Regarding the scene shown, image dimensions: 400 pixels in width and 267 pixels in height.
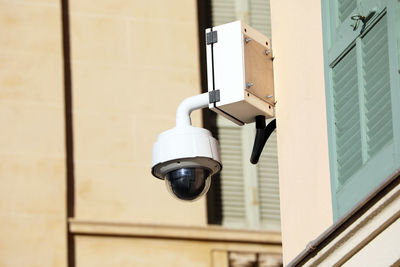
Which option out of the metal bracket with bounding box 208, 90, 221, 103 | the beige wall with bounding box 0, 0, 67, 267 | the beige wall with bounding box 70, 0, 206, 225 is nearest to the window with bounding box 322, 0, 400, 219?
the metal bracket with bounding box 208, 90, 221, 103

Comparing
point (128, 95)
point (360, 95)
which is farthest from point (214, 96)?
point (128, 95)

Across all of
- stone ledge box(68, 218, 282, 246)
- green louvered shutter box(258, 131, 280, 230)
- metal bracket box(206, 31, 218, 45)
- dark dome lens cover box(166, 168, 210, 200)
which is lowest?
dark dome lens cover box(166, 168, 210, 200)

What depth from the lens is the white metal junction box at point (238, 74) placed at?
859 cm

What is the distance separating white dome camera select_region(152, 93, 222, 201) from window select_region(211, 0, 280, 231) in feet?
25.0

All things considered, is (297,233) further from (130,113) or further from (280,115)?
(130,113)

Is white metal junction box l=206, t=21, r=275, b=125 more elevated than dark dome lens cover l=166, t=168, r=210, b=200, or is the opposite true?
white metal junction box l=206, t=21, r=275, b=125

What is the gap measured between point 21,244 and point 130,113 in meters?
1.69

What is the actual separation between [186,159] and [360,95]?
0.96 meters

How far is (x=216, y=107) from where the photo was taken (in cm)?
862

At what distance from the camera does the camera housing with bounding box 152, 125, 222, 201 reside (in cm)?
859

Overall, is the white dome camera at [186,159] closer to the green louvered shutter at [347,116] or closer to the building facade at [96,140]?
the green louvered shutter at [347,116]

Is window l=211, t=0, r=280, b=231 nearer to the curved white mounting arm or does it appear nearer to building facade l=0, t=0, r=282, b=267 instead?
building facade l=0, t=0, r=282, b=267

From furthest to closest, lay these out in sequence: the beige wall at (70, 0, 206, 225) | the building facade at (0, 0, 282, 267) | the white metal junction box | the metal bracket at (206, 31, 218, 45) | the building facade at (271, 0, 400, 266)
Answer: the beige wall at (70, 0, 206, 225)
the building facade at (0, 0, 282, 267)
the metal bracket at (206, 31, 218, 45)
the white metal junction box
the building facade at (271, 0, 400, 266)

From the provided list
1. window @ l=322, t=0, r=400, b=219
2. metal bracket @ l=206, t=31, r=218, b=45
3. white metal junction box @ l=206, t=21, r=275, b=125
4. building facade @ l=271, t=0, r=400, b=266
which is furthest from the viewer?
metal bracket @ l=206, t=31, r=218, b=45
